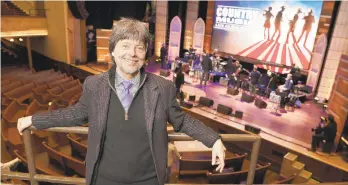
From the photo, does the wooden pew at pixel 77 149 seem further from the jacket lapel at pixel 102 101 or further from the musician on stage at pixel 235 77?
the musician on stage at pixel 235 77

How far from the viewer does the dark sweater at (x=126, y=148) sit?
1.40 metres

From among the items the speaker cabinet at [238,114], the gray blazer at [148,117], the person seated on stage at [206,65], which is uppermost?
the gray blazer at [148,117]

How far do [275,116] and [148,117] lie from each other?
7.99 metres

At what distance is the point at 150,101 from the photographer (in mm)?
1411

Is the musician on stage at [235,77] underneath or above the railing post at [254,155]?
underneath

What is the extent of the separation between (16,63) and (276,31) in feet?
42.1

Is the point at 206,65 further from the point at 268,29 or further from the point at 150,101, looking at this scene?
the point at 150,101

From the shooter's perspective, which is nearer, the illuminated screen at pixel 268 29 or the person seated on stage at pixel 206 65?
the person seated on stage at pixel 206 65

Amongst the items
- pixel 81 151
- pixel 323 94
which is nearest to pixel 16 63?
pixel 81 151

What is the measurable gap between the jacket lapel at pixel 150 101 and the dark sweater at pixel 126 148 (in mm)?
21

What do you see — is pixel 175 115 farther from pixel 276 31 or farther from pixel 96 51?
pixel 96 51

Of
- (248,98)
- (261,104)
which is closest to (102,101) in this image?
(261,104)

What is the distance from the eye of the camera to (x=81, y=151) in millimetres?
5188

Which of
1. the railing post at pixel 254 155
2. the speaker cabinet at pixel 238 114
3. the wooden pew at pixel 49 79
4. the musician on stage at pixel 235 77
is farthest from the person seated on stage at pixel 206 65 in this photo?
the railing post at pixel 254 155
